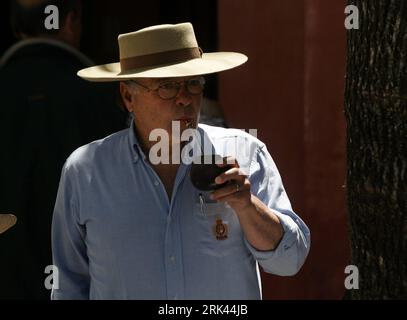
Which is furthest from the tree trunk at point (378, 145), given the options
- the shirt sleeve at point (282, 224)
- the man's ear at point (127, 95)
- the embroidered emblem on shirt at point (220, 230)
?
the man's ear at point (127, 95)

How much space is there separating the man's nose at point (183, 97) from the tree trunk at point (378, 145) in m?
0.55

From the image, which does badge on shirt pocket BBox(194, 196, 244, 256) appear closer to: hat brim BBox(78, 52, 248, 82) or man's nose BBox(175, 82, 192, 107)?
man's nose BBox(175, 82, 192, 107)

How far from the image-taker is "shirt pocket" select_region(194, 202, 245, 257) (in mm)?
3715

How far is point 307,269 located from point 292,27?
4.60 ft

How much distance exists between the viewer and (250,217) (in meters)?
3.55

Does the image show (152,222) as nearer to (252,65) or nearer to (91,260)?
(91,260)

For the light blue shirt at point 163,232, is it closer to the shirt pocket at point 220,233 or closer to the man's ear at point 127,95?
the shirt pocket at point 220,233

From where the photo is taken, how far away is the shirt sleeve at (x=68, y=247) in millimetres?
3857

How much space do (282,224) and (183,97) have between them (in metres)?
0.54
